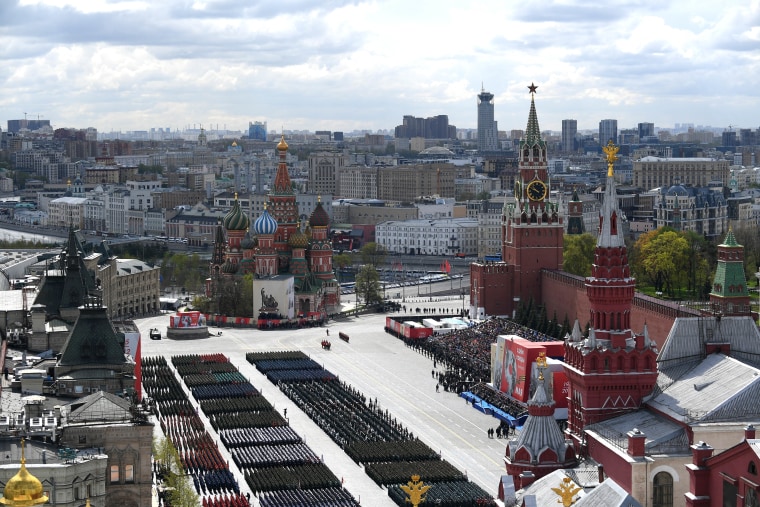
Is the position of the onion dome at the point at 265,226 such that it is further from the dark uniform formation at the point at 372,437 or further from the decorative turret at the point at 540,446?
the decorative turret at the point at 540,446

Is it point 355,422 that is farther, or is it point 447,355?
point 447,355

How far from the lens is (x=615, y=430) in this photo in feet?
183

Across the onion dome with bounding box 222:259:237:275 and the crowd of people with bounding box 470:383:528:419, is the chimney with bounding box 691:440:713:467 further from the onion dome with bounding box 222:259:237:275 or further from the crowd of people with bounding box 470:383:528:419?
the onion dome with bounding box 222:259:237:275

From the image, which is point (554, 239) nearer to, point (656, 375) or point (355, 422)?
point (355, 422)

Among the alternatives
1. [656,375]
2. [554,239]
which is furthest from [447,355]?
[656,375]

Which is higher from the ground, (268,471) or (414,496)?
(414,496)

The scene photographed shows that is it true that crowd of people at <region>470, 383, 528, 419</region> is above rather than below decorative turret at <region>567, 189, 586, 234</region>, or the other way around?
below

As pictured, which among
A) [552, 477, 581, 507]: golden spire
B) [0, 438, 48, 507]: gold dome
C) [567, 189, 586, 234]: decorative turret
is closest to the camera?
[0, 438, 48, 507]: gold dome

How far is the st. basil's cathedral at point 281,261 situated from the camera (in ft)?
398

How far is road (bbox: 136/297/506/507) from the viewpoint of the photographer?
68.9 meters

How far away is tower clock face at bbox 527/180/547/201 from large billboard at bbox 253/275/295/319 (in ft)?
67.0

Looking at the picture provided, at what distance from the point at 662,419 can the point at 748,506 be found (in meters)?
Answer: 12.6

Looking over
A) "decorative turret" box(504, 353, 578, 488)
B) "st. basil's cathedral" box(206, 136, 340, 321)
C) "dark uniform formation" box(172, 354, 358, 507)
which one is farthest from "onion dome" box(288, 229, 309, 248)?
"decorative turret" box(504, 353, 578, 488)

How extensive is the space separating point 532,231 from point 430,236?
7172cm
